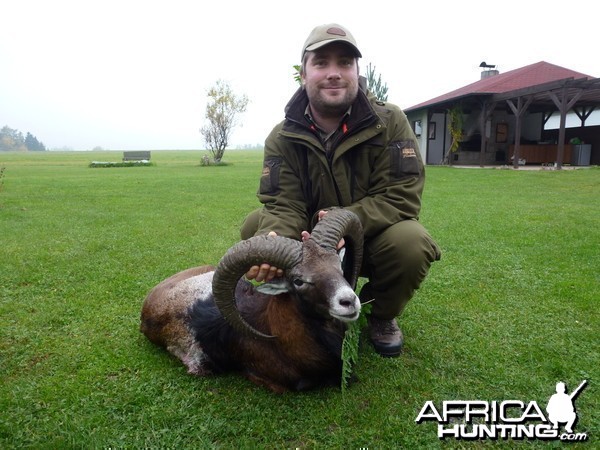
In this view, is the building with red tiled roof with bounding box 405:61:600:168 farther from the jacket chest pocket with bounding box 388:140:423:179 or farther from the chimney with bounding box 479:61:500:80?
the jacket chest pocket with bounding box 388:140:423:179

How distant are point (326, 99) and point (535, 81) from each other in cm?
3011

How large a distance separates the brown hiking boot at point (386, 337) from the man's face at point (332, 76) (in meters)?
1.99

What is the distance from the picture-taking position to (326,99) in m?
3.99

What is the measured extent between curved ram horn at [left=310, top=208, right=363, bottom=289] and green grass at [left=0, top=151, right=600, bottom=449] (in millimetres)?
852

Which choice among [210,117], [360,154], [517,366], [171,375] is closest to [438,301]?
[517,366]

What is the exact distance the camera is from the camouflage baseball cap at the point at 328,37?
385cm

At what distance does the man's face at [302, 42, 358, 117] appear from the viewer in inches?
156

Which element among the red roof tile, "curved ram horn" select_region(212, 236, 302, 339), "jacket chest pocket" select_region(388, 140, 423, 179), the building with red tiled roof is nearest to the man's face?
"jacket chest pocket" select_region(388, 140, 423, 179)

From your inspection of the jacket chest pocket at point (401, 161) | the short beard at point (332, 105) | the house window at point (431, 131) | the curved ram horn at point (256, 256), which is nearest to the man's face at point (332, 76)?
the short beard at point (332, 105)

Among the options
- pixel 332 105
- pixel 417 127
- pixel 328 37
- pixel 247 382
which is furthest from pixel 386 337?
pixel 417 127

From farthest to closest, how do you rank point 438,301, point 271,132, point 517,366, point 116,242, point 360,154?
point 116,242
point 438,301
point 271,132
point 360,154
point 517,366

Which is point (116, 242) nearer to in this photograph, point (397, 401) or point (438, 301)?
point (438, 301)

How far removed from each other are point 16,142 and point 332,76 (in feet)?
714

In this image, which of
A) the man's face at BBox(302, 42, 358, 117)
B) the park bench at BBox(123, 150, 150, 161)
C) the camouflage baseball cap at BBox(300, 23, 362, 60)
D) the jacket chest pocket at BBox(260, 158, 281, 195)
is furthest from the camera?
the park bench at BBox(123, 150, 150, 161)
